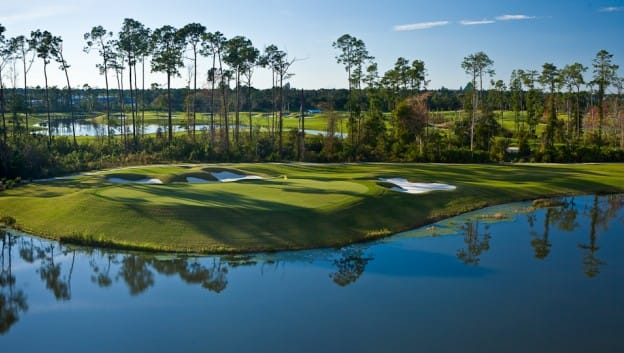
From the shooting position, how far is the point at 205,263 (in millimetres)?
19438

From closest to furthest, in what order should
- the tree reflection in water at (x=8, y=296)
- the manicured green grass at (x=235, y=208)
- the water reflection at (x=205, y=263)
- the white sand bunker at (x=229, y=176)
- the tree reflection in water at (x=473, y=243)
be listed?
the tree reflection in water at (x=8, y=296) < the water reflection at (x=205, y=263) < the tree reflection in water at (x=473, y=243) < the manicured green grass at (x=235, y=208) < the white sand bunker at (x=229, y=176)

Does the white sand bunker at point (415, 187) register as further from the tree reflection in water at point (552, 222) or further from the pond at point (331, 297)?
the pond at point (331, 297)

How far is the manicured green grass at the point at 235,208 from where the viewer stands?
2167 cm

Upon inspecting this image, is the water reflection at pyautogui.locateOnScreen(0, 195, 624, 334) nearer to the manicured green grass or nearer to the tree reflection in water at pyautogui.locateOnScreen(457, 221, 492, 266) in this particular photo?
the tree reflection in water at pyautogui.locateOnScreen(457, 221, 492, 266)

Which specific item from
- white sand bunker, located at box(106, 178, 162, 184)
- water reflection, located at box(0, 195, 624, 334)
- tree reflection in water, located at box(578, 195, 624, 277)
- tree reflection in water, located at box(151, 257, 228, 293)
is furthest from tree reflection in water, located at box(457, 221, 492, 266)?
white sand bunker, located at box(106, 178, 162, 184)

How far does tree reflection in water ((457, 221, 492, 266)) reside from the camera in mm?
20422

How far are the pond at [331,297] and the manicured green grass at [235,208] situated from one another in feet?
3.16

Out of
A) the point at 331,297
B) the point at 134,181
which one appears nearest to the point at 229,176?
the point at 134,181

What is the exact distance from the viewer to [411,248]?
21.7m

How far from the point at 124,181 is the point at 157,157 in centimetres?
1266

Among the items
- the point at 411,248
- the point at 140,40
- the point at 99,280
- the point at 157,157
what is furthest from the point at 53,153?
the point at 411,248

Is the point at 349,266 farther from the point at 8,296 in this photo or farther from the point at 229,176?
the point at 229,176

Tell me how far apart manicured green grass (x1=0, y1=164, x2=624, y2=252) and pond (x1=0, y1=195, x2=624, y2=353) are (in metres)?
0.96

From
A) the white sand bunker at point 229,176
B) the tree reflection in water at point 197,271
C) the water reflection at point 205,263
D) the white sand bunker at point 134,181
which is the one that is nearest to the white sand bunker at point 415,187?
the water reflection at point 205,263
